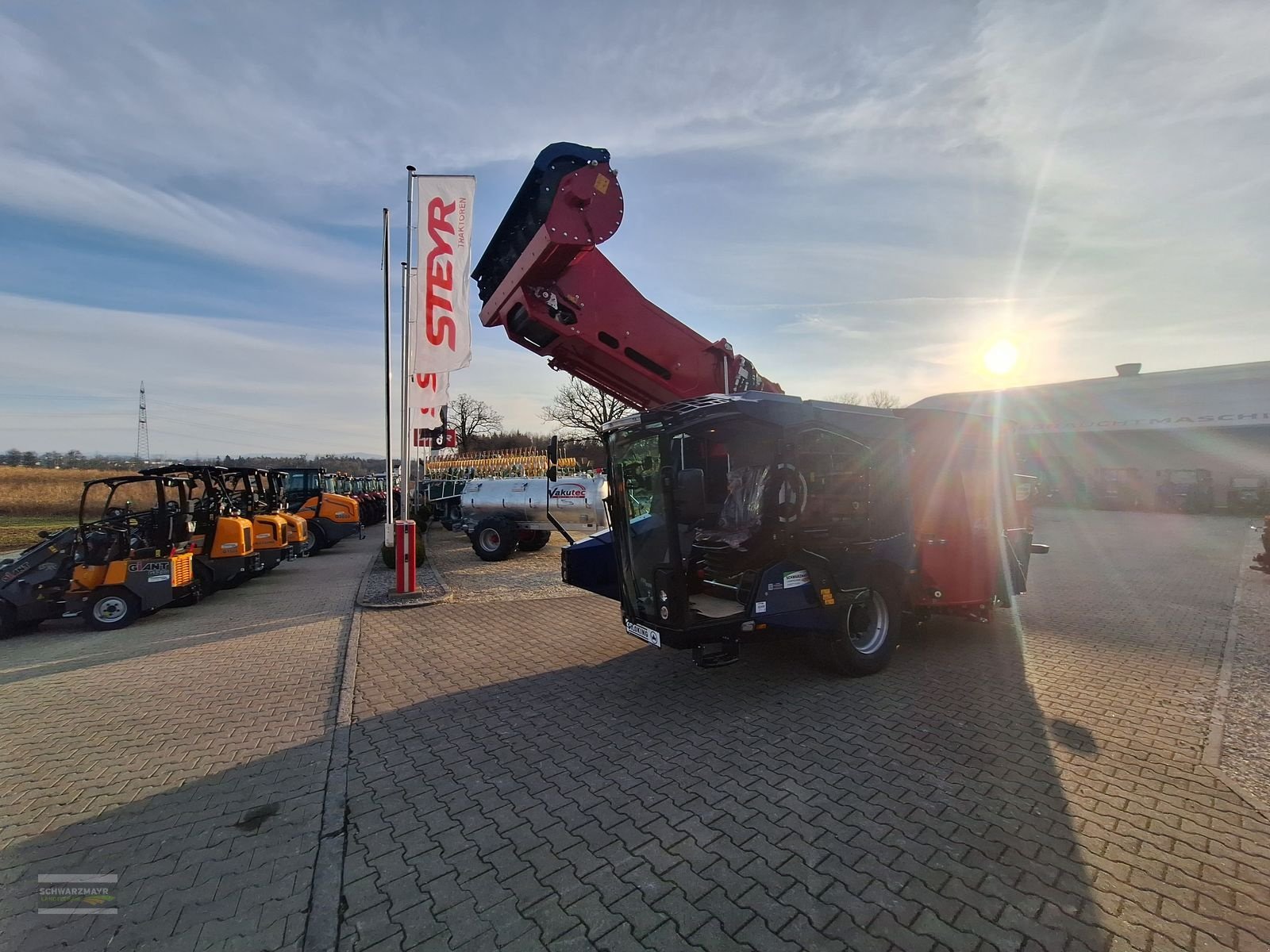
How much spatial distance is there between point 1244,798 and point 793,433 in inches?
136

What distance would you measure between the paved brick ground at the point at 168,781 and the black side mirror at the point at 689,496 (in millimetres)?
3031

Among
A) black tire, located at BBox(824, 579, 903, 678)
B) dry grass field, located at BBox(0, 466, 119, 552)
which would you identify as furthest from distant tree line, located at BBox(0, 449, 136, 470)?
black tire, located at BBox(824, 579, 903, 678)

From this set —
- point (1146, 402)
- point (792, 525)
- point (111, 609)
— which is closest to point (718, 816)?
point (792, 525)

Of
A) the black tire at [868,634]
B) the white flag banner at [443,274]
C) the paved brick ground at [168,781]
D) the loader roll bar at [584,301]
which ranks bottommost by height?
the paved brick ground at [168,781]

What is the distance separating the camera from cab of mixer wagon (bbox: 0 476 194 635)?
781 centimetres

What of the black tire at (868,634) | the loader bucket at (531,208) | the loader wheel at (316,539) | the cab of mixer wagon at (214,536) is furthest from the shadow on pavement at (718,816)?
the loader wheel at (316,539)

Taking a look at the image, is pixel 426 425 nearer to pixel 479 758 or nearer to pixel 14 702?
pixel 14 702

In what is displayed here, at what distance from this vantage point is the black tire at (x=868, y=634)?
5.34 meters

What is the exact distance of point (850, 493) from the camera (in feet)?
18.0

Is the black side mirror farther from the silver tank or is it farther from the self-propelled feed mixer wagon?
the silver tank

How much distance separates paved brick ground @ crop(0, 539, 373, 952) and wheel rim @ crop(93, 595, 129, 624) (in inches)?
20.0

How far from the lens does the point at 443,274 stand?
34.9 ft

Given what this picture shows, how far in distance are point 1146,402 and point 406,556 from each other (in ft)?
126

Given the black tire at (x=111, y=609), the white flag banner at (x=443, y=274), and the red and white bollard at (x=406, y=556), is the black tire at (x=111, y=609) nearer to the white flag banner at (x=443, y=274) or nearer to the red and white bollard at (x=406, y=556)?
the red and white bollard at (x=406, y=556)
